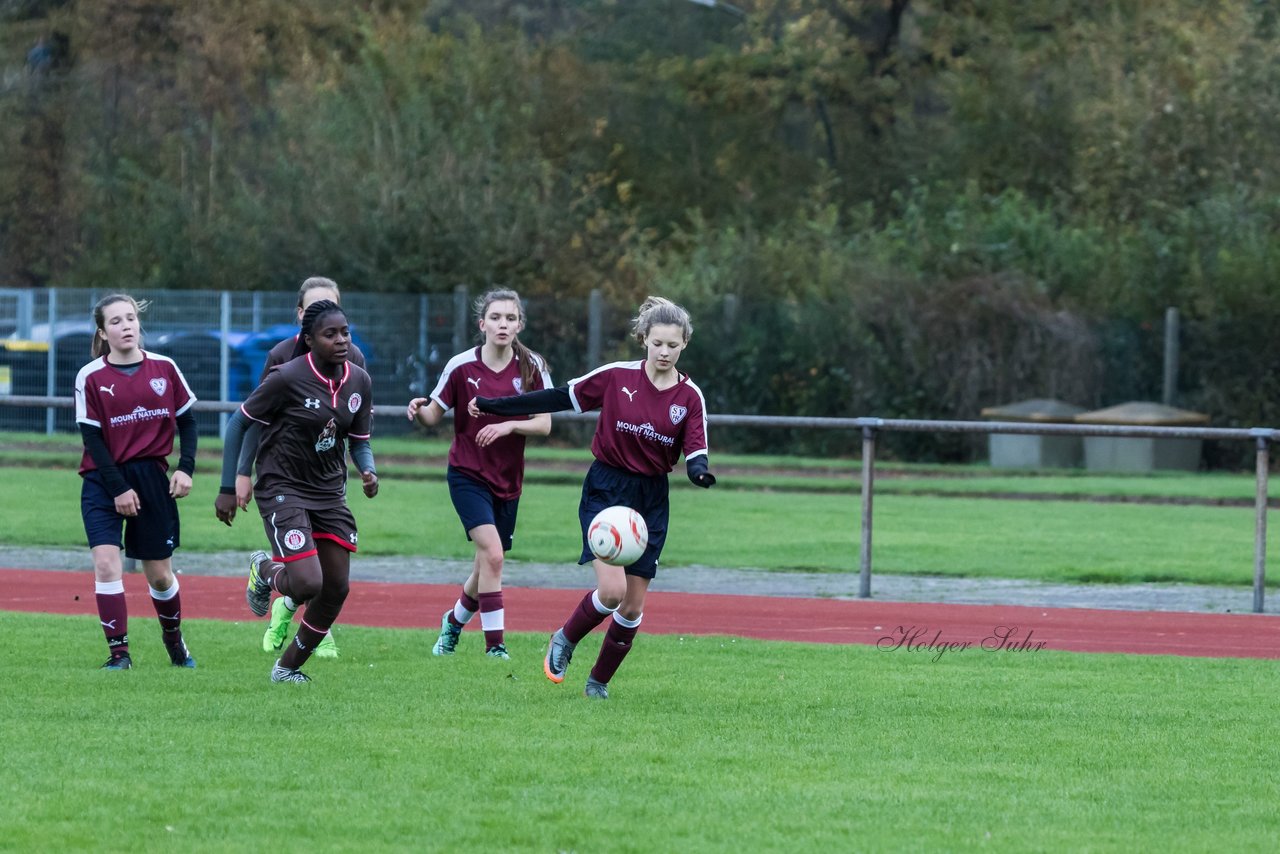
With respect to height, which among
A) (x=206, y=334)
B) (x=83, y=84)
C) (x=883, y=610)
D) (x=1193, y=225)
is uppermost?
(x=83, y=84)

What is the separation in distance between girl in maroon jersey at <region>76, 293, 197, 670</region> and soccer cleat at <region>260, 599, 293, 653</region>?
0.65 m

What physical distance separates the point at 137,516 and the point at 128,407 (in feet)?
1.68

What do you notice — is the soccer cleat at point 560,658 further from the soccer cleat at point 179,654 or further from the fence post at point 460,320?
the fence post at point 460,320

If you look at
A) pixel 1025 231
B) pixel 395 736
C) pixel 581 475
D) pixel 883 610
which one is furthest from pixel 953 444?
pixel 395 736

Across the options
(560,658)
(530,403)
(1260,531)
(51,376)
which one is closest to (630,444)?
(530,403)

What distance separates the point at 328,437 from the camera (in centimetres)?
882

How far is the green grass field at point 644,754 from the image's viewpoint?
5.88 metres

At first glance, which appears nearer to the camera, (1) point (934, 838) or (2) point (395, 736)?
(1) point (934, 838)

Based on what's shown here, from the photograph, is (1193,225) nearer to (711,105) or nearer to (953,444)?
(953,444)

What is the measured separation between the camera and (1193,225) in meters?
30.9

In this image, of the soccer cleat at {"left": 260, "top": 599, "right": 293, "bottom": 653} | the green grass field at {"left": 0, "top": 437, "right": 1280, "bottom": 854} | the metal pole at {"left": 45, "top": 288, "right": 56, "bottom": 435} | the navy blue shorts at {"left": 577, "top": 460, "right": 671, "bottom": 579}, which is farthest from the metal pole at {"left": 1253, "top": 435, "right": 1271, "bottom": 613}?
the metal pole at {"left": 45, "top": 288, "right": 56, "bottom": 435}

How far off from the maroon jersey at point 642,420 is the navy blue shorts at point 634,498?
44 millimetres

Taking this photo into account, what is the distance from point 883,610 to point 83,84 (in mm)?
36401

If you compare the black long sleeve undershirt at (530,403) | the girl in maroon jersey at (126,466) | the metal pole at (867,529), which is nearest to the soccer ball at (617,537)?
the black long sleeve undershirt at (530,403)
